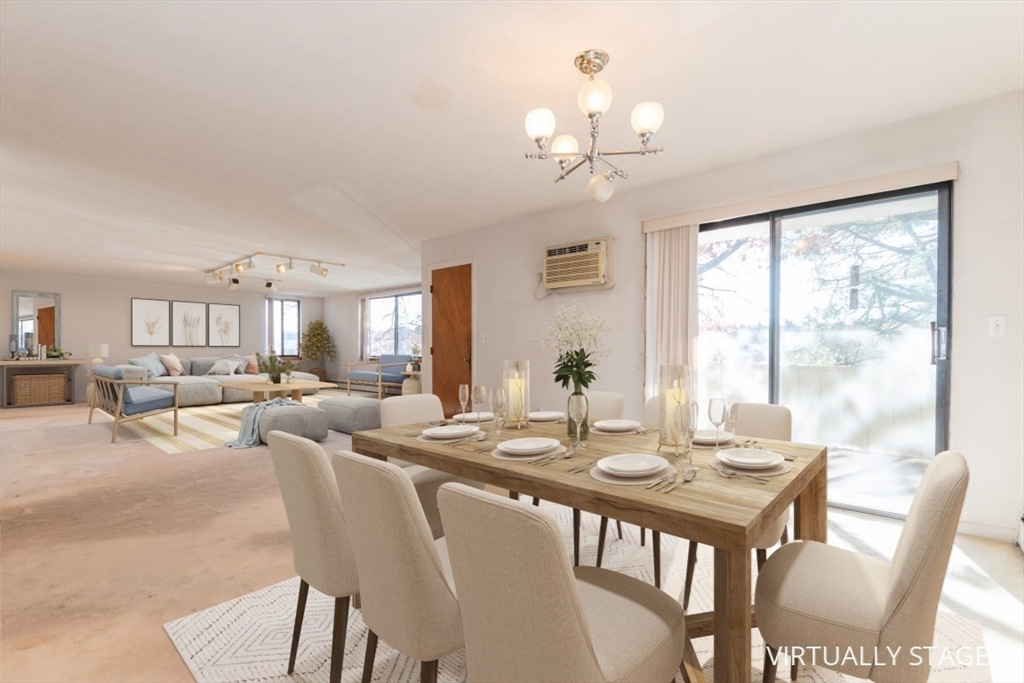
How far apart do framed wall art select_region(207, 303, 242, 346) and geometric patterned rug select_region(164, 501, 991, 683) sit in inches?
379

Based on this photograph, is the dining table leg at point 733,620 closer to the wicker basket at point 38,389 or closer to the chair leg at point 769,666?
the chair leg at point 769,666

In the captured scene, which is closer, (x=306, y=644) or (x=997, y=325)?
(x=306, y=644)

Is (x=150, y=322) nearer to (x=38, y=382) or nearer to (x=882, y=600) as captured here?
(x=38, y=382)

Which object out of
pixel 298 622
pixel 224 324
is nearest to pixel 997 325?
pixel 298 622

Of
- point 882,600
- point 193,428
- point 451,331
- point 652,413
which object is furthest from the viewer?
point 193,428

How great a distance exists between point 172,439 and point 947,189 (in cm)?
Result: 711

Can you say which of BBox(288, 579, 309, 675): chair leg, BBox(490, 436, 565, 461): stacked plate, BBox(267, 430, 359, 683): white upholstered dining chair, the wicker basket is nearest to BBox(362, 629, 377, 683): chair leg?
BBox(267, 430, 359, 683): white upholstered dining chair

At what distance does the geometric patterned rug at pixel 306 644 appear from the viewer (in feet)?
5.04

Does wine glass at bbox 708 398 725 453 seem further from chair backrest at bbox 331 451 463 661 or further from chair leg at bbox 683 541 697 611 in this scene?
chair backrest at bbox 331 451 463 661

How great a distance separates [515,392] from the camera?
2.14 metres

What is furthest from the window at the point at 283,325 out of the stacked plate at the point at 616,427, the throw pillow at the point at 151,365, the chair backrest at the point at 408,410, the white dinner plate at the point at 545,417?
the stacked plate at the point at 616,427

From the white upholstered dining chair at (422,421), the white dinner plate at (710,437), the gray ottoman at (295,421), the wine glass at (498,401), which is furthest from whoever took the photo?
the gray ottoman at (295,421)

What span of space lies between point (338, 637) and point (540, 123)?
1.93 m

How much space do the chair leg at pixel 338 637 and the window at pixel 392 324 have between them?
824 centimetres
